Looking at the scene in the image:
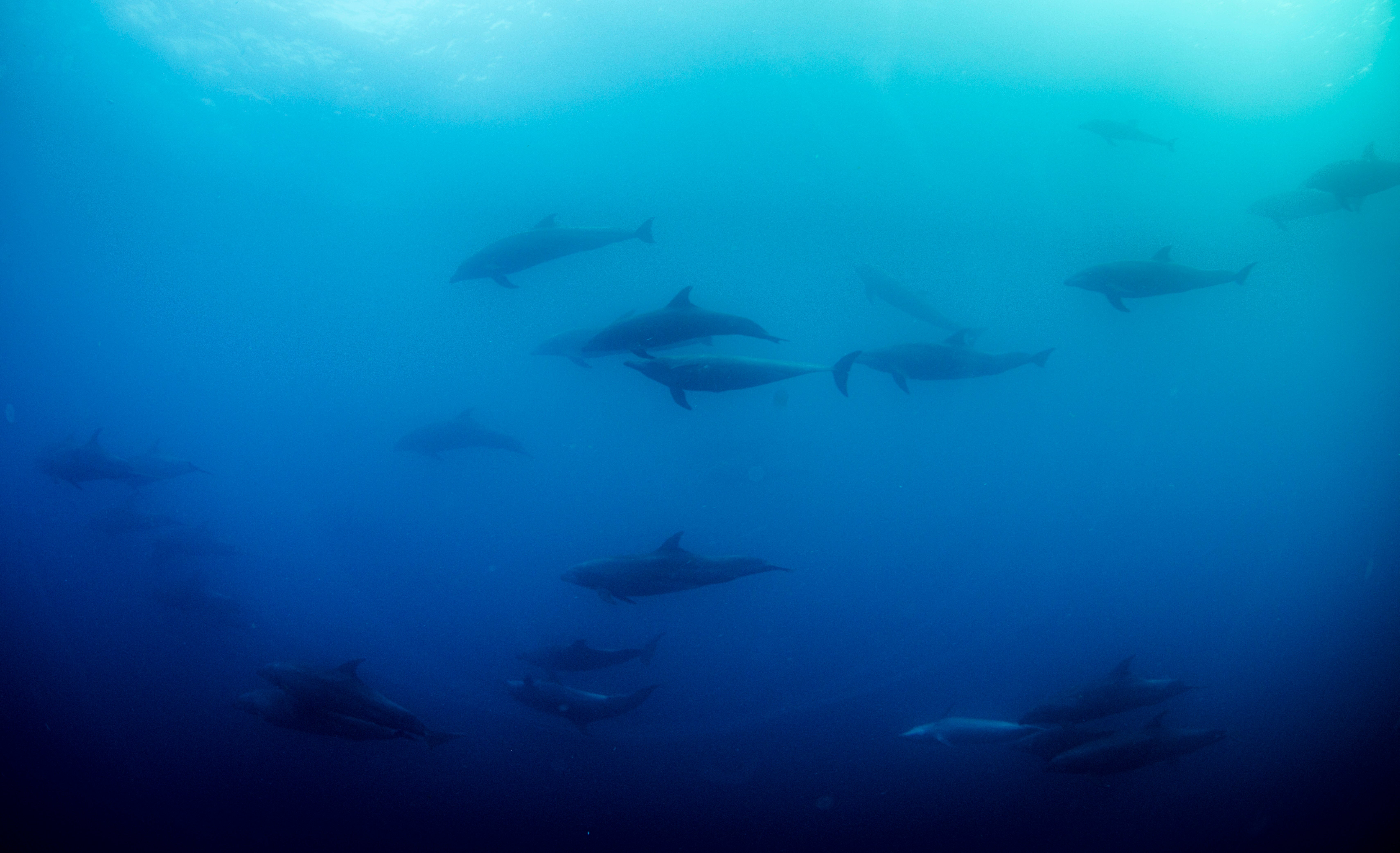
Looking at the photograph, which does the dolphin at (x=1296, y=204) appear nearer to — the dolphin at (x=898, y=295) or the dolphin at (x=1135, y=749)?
the dolphin at (x=898, y=295)

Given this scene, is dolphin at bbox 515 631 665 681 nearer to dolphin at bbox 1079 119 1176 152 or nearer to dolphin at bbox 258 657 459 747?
dolphin at bbox 258 657 459 747

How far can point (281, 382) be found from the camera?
41.9m

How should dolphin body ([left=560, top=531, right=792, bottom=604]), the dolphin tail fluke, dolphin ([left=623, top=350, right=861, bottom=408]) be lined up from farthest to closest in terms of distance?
the dolphin tail fluke → dolphin body ([left=560, top=531, right=792, bottom=604]) → dolphin ([left=623, top=350, right=861, bottom=408])

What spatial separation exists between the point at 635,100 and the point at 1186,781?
22.6m

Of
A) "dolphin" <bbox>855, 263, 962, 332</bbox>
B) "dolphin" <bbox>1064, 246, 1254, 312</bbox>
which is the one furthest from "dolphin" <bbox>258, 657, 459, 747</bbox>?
"dolphin" <bbox>855, 263, 962, 332</bbox>

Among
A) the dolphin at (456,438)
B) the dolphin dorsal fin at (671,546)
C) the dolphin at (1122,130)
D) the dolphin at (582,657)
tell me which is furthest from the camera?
the dolphin at (456,438)

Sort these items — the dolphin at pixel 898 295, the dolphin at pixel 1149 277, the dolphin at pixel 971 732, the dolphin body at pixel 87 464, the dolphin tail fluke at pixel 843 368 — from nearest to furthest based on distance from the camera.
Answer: the dolphin tail fluke at pixel 843 368
the dolphin at pixel 971 732
the dolphin at pixel 1149 277
the dolphin body at pixel 87 464
the dolphin at pixel 898 295

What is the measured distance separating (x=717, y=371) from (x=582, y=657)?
12.1 ft

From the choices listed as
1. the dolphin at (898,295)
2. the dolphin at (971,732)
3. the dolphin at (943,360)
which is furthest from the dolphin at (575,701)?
the dolphin at (898,295)

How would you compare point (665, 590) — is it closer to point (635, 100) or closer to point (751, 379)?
point (751, 379)

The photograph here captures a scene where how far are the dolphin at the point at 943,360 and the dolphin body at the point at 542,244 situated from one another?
2.95 metres

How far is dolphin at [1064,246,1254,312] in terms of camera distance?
6.22 metres

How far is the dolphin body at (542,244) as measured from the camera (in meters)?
6.88

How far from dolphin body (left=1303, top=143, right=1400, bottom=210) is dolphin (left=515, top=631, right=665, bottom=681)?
28.5 ft
